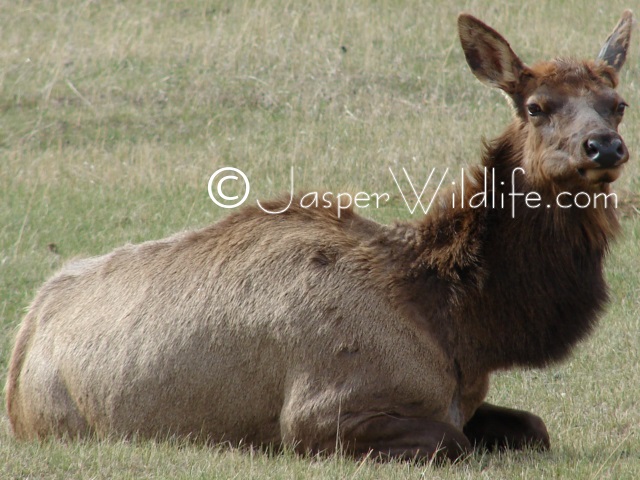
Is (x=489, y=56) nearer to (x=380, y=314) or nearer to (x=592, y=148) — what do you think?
(x=592, y=148)

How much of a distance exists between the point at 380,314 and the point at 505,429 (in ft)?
3.66

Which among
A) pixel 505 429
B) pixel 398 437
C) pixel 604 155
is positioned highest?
pixel 604 155

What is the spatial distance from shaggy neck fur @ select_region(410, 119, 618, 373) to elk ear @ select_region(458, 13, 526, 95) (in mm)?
693

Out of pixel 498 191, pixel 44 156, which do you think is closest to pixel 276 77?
pixel 44 156

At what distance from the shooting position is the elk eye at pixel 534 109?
6641mm

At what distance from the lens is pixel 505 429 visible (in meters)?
6.79

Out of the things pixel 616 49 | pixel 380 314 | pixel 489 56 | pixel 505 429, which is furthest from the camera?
pixel 616 49

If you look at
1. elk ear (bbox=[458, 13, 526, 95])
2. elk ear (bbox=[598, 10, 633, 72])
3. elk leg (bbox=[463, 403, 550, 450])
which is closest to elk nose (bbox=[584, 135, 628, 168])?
elk ear (bbox=[458, 13, 526, 95])

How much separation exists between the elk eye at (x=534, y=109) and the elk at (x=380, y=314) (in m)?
0.01

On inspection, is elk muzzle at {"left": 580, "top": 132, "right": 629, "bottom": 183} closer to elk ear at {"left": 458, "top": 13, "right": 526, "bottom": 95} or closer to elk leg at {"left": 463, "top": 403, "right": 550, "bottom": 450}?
elk ear at {"left": 458, "top": 13, "right": 526, "bottom": 95}

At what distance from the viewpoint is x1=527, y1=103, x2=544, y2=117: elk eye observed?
6.64 m

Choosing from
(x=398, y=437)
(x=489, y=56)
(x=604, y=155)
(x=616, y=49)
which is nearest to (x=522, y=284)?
(x=604, y=155)

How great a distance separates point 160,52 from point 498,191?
11979mm

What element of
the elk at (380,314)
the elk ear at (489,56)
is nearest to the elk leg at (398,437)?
the elk at (380,314)
